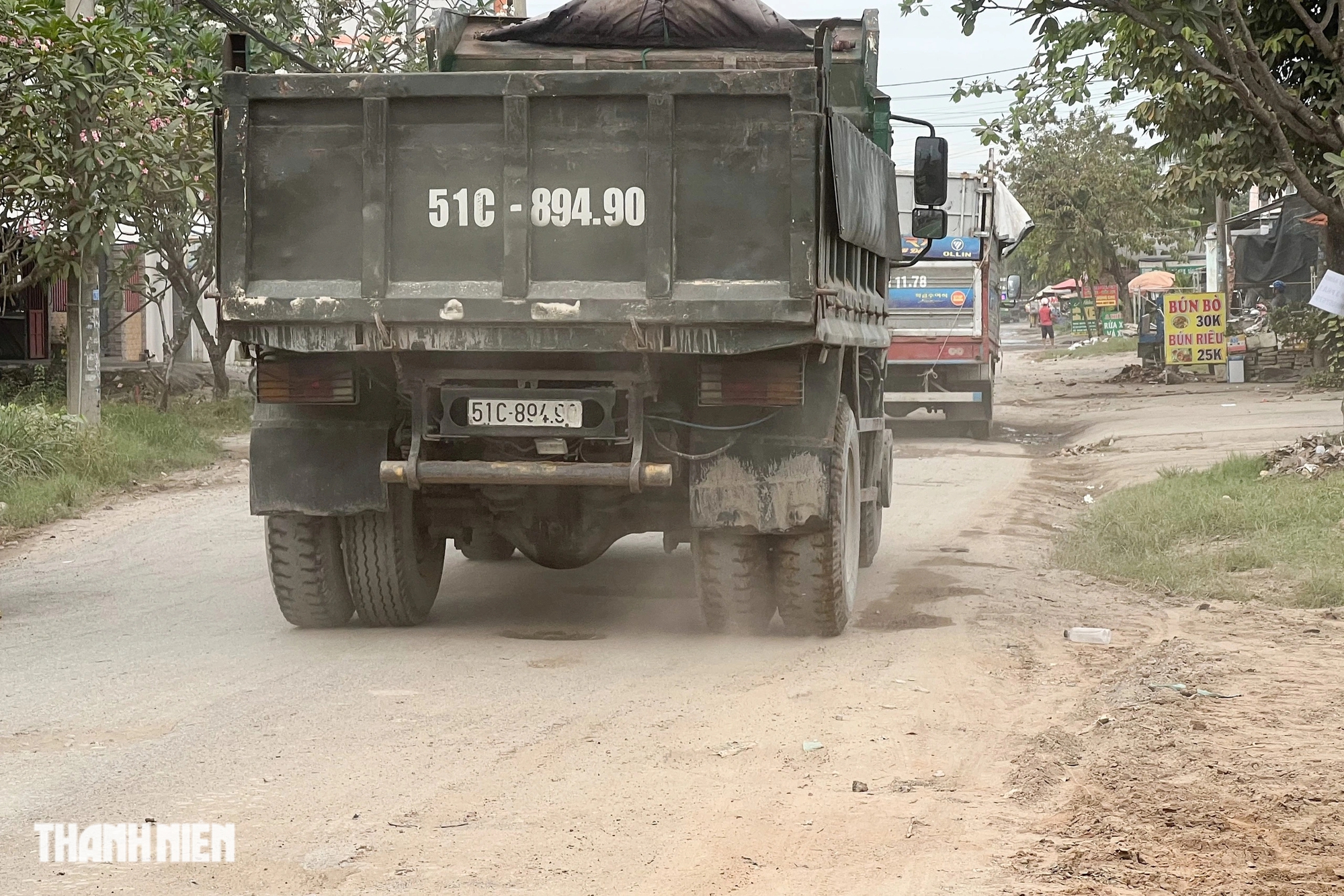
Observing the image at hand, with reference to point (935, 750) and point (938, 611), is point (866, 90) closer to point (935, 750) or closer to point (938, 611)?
point (938, 611)

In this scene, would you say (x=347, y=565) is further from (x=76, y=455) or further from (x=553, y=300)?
(x=76, y=455)

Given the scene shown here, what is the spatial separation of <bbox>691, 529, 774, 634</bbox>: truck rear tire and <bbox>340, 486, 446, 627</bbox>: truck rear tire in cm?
131

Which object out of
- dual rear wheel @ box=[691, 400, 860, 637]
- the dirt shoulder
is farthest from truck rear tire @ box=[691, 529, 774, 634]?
the dirt shoulder

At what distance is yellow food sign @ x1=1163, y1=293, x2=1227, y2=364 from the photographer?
2691 cm

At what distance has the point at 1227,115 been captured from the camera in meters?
20.0

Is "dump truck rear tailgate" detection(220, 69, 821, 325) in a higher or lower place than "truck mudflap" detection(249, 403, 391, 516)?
higher

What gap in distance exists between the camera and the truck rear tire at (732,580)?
269 inches

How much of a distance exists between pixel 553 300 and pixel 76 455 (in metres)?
8.38

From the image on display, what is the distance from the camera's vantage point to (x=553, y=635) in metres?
7.29

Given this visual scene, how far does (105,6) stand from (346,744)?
12924mm

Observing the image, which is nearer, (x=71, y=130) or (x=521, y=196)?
(x=521, y=196)

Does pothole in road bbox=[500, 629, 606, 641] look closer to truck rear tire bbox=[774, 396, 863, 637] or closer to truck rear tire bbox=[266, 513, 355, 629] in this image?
truck rear tire bbox=[266, 513, 355, 629]

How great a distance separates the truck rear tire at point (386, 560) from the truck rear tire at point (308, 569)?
0.19 ft

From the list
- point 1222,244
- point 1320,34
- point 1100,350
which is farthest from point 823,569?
point 1100,350
